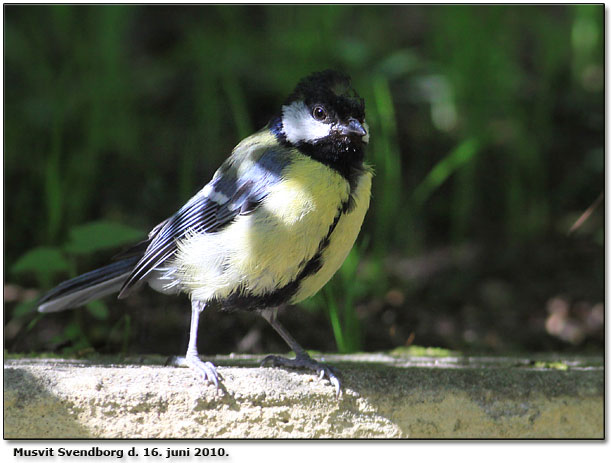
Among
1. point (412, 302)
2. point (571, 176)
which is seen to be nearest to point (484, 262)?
point (412, 302)

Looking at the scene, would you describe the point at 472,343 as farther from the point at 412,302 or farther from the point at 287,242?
the point at 287,242

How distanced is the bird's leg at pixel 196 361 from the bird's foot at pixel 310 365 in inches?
11.1

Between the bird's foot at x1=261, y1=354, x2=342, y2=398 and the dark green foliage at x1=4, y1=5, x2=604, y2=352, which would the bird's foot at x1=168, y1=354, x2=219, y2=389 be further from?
the dark green foliage at x1=4, y1=5, x2=604, y2=352

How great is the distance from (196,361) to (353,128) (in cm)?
94

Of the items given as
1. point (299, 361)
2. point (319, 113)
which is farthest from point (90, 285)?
point (319, 113)

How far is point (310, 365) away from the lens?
2.65 meters

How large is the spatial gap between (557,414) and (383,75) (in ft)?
10.9

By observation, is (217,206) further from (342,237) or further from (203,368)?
(203,368)

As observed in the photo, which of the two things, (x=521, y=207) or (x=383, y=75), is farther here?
(x=383, y=75)

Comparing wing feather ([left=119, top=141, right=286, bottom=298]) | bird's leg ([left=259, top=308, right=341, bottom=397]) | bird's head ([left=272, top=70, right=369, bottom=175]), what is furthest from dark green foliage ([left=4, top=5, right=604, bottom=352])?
bird's head ([left=272, top=70, right=369, bottom=175])

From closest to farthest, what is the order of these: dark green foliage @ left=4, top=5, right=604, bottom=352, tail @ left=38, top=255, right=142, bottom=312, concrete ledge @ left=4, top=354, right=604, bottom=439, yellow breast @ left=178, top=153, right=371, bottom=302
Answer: concrete ledge @ left=4, top=354, right=604, bottom=439 < yellow breast @ left=178, top=153, right=371, bottom=302 < tail @ left=38, top=255, right=142, bottom=312 < dark green foliage @ left=4, top=5, right=604, bottom=352

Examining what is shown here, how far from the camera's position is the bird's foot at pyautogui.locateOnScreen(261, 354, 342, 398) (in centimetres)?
249

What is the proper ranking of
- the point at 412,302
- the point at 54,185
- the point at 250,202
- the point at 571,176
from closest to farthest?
the point at 250,202 < the point at 54,185 < the point at 412,302 < the point at 571,176

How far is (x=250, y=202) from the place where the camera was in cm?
253
